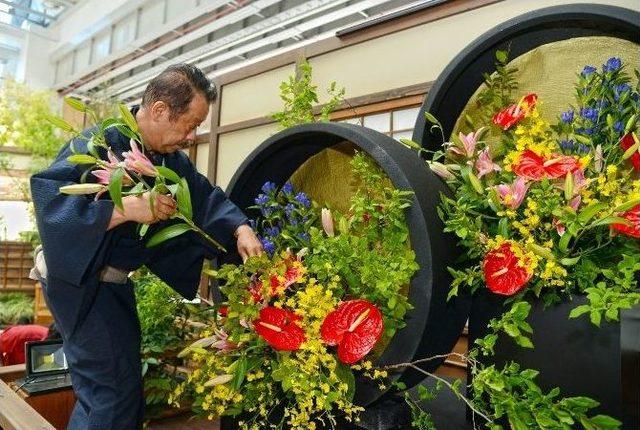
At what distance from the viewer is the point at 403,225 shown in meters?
0.95

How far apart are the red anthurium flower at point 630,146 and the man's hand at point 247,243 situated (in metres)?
0.85

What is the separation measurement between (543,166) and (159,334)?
5.45 ft

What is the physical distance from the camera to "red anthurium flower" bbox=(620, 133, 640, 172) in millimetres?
942

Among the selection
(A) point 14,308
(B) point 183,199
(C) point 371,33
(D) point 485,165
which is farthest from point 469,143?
(A) point 14,308

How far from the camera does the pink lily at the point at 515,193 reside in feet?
2.96

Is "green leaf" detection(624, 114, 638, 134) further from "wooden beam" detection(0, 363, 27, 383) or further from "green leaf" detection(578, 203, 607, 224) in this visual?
"wooden beam" detection(0, 363, 27, 383)

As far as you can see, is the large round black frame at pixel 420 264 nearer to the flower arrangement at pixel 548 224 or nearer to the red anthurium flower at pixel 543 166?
the flower arrangement at pixel 548 224

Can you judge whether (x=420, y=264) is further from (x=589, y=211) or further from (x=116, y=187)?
(x=116, y=187)

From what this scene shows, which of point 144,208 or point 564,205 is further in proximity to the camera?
point 144,208

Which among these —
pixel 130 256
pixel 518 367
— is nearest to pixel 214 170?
pixel 130 256

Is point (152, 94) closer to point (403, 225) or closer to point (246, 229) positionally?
point (246, 229)

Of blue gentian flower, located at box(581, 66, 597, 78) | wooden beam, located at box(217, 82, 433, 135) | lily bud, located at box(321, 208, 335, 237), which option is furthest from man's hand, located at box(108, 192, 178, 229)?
wooden beam, located at box(217, 82, 433, 135)

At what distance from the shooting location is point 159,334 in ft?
6.50

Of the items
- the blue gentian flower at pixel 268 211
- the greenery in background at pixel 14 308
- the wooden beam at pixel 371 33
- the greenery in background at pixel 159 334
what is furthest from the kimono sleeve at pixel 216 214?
the greenery in background at pixel 14 308
